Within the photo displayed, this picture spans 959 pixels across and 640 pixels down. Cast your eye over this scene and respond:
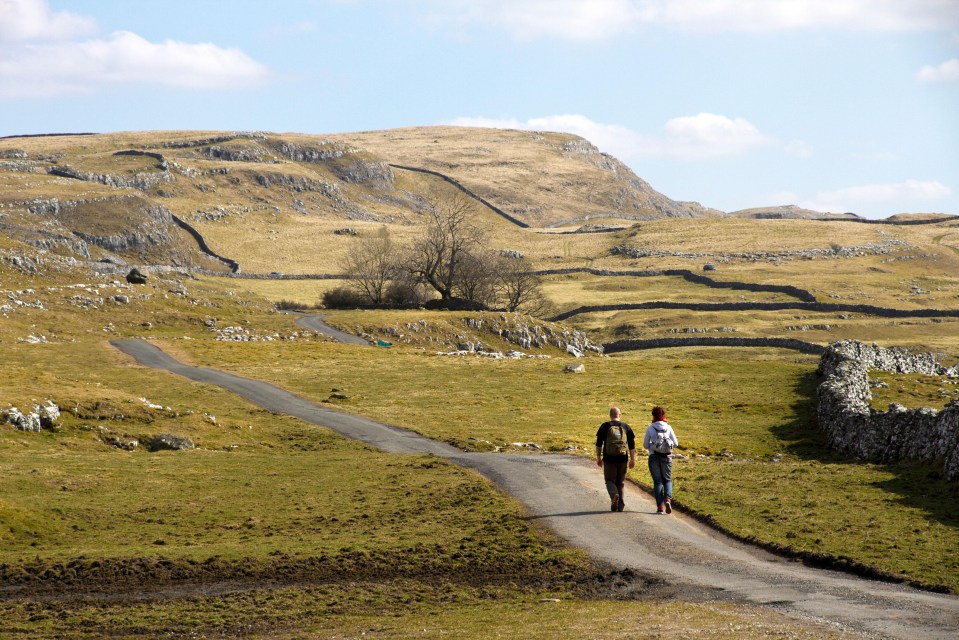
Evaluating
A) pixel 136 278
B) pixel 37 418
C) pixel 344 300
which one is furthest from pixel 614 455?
pixel 344 300

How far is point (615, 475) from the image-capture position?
29.1 meters

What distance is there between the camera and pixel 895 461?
37.2 meters

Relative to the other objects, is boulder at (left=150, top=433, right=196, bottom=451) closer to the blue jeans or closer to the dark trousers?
the dark trousers

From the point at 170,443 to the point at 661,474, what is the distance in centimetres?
2416

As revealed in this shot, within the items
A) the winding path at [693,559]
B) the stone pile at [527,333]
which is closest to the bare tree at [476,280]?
the stone pile at [527,333]

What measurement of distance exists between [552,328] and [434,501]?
77.5 metres

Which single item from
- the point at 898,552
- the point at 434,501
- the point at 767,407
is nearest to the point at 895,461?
the point at 898,552

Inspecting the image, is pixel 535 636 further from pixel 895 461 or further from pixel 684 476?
pixel 895 461

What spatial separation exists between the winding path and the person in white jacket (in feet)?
1.88

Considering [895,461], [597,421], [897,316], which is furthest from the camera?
[897,316]

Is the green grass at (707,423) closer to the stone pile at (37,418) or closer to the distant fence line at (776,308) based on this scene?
the stone pile at (37,418)

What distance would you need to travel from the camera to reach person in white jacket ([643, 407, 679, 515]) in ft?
94.5

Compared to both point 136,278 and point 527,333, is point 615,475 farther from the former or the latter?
point 136,278

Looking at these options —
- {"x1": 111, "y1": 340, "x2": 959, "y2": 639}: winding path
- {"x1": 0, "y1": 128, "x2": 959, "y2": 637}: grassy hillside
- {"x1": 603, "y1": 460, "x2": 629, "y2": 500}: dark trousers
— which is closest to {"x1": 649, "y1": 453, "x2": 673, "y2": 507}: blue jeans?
{"x1": 111, "y1": 340, "x2": 959, "y2": 639}: winding path
